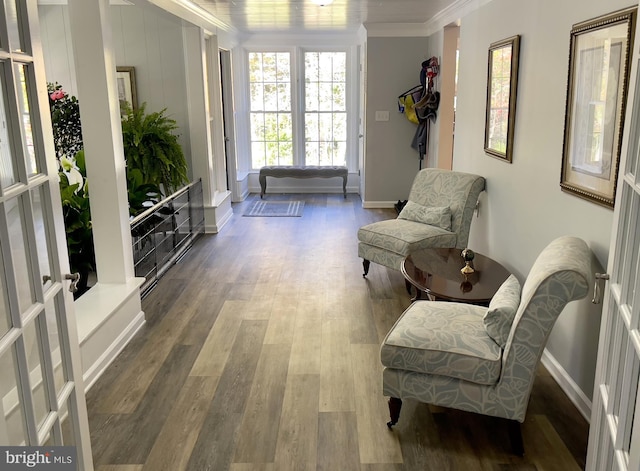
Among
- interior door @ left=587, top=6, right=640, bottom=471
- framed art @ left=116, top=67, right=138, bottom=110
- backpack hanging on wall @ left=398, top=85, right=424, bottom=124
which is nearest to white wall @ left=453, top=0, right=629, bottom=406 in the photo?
interior door @ left=587, top=6, right=640, bottom=471

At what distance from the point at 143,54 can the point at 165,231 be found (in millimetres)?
2136

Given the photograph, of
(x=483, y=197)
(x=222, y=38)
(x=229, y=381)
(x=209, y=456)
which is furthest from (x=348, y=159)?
(x=209, y=456)

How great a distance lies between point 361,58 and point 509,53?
13.7 feet

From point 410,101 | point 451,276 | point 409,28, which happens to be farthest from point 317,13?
point 451,276

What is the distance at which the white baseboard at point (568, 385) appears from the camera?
2.59 meters

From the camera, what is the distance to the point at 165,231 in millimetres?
4766

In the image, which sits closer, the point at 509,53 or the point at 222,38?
the point at 509,53

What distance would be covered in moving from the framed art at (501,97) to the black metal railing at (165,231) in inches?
103

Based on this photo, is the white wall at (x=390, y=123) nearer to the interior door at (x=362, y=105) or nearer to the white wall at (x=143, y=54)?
the interior door at (x=362, y=105)

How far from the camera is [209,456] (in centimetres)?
236

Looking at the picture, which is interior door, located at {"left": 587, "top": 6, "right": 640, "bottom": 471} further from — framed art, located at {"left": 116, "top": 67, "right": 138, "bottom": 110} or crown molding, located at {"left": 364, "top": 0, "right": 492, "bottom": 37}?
framed art, located at {"left": 116, "top": 67, "right": 138, "bottom": 110}

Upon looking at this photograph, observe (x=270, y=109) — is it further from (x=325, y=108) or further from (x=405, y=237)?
(x=405, y=237)

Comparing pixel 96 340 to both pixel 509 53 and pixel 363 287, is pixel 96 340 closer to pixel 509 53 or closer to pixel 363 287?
pixel 363 287

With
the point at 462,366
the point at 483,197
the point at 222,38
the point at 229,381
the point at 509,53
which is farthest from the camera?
the point at 222,38
